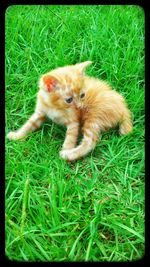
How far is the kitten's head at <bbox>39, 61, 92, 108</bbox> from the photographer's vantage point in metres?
2.78

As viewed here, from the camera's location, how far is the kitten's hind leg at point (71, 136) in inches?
110

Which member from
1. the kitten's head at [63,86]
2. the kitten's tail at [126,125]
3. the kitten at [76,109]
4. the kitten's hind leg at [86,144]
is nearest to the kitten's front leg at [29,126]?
the kitten at [76,109]

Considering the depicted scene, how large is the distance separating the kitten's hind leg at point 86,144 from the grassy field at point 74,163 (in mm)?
40

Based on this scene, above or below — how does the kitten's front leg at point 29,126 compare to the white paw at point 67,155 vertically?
above

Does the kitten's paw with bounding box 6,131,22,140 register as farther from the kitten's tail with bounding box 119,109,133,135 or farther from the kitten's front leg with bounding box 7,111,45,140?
the kitten's tail with bounding box 119,109,133,135

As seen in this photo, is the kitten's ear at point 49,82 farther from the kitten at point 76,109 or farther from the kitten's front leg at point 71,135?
the kitten's front leg at point 71,135

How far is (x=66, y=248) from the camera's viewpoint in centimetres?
224

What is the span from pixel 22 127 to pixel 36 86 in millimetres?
344

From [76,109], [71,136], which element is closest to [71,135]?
[71,136]

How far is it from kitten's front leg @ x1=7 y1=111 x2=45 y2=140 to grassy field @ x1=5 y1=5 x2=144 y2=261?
0.14 ft

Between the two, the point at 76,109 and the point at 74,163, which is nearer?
the point at 74,163

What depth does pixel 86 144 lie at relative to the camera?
2.79 meters

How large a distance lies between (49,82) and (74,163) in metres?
0.45

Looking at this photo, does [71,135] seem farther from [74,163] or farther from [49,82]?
[49,82]
